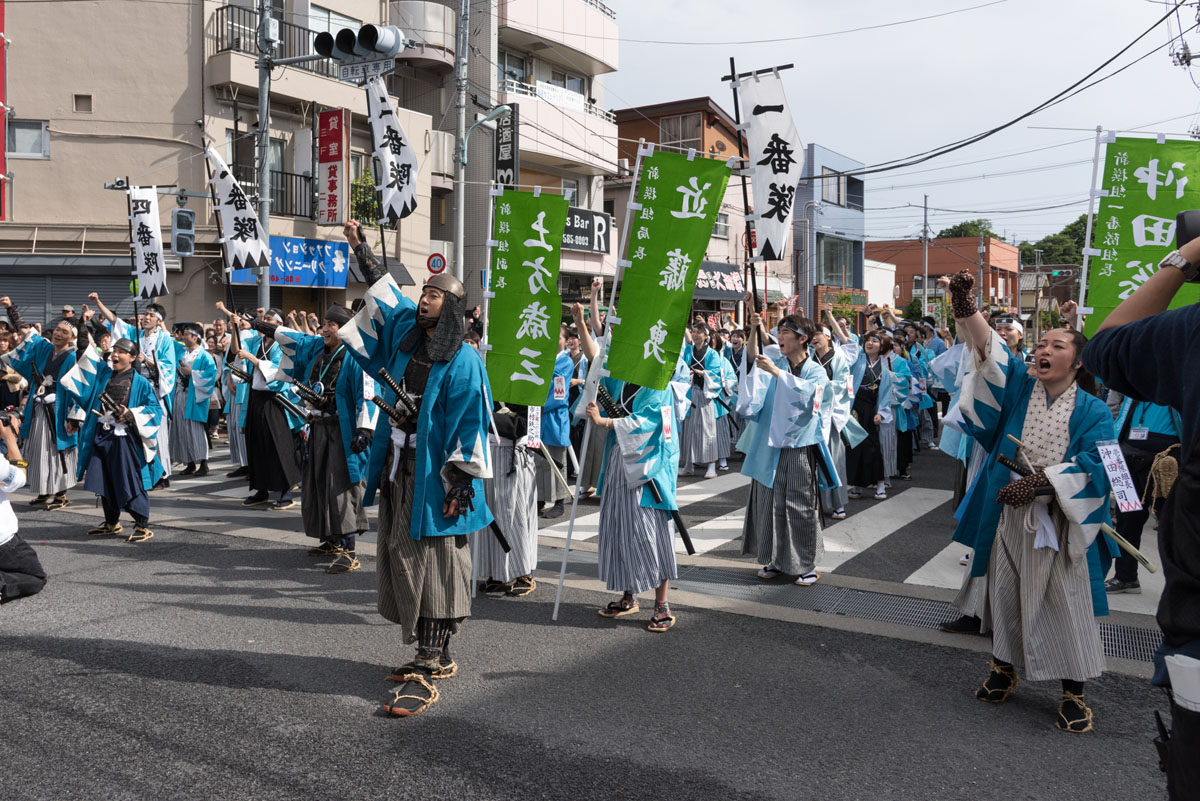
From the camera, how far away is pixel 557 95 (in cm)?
2702

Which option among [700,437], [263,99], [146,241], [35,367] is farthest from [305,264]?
[700,437]

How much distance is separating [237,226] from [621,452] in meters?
8.13

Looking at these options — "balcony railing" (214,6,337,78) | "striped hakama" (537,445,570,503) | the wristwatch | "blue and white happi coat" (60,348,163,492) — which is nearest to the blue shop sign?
"balcony railing" (214,6,337,78)

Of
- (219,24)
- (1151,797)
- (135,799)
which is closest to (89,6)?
(219,24)

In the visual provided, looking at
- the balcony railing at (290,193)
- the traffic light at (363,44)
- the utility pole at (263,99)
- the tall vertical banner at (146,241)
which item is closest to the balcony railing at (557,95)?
the balcony railing at (290,193)

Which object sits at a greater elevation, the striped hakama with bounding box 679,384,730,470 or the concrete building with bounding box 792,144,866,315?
the concrete building with bounding box 792,144,866,315

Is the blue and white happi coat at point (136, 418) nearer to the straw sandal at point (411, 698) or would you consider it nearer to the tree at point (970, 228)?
the straw sandal at point (411, 698)

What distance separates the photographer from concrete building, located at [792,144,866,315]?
42.0 m

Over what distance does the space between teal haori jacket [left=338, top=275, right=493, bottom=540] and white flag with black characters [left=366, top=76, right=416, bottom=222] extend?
29.6 ft

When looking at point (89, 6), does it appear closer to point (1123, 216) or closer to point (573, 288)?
point (573, 288)

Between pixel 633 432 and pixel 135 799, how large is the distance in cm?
330

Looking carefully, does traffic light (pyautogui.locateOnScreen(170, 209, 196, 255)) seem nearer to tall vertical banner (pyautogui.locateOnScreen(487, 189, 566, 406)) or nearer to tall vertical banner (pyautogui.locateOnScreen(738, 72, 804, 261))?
tall vertical banner (pyautogui.locateOnScreen(487, 189, 566, 406))

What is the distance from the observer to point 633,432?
223 inches

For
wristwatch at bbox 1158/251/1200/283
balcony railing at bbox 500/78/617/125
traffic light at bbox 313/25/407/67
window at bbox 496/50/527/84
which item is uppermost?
window at bbox 496/50/527/84
